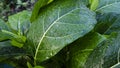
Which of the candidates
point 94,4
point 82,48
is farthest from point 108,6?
point 82,48

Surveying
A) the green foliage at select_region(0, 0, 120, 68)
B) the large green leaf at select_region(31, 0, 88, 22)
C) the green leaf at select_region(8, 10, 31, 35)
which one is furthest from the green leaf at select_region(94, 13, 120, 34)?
the green leaf at select_region(8, 10, 31, 35)

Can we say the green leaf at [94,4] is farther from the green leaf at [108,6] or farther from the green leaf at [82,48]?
the green leaf at [82,48]

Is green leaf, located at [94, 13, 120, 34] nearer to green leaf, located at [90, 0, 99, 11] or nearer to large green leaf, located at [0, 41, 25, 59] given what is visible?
green leaf, located at [90, 0, 99, 11]

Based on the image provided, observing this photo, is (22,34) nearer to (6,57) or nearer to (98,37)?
(6,57)

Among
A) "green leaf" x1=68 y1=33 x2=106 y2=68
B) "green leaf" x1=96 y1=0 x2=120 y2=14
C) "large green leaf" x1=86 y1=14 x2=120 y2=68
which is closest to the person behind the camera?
"large green leaf" x1=86 y1=14 x2=120 y2=68

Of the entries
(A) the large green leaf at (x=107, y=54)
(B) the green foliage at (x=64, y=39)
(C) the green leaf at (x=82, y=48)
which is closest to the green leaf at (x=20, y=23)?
(B) the green foliage at (x=64, y=39)

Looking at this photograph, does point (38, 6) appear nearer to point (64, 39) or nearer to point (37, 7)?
point (37, 7)
